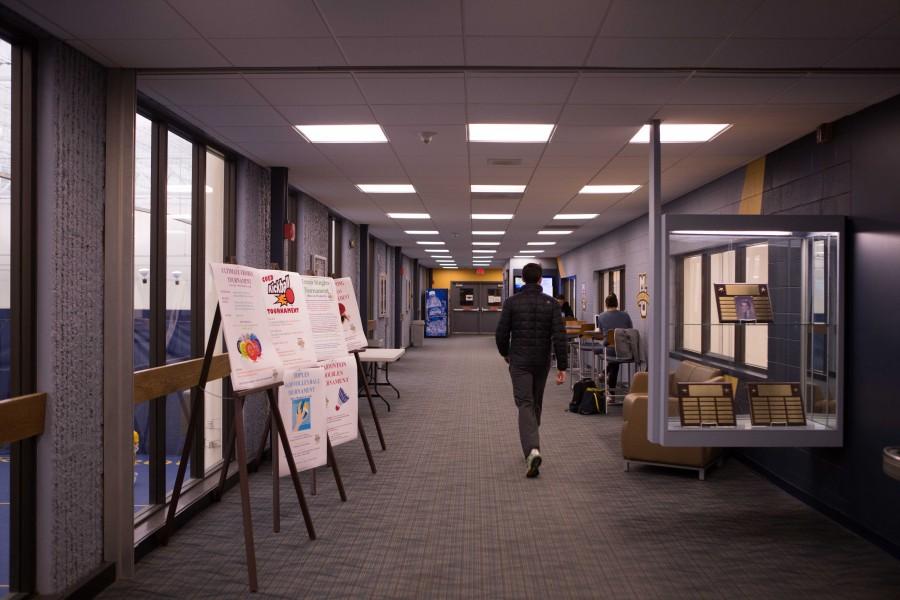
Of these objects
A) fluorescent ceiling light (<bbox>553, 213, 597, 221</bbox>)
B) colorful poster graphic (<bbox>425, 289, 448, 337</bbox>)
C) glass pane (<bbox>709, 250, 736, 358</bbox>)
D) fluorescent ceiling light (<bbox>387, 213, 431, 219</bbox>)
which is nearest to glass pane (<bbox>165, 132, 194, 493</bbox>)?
glass pane (<bbox>709, 250, 736, 358</bbox>)

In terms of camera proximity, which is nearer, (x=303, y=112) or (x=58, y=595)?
(x=58, y=595)

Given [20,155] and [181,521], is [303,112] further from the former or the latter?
[181,521]

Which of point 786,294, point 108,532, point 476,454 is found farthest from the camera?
point 476,454

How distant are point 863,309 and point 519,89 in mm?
2419

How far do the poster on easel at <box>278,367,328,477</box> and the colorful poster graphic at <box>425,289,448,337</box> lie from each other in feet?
61.2

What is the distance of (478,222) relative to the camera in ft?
33.4

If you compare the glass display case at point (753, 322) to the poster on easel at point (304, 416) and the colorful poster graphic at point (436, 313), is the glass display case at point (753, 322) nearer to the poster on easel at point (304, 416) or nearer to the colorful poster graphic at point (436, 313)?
the poster on easel at point (304, 416)

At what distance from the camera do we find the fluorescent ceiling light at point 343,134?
4.63m

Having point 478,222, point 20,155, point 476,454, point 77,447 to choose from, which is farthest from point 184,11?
point 478,222

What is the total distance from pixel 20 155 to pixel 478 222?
7.70 metres

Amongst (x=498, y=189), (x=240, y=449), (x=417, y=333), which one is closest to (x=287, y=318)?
(x=240, y=449)

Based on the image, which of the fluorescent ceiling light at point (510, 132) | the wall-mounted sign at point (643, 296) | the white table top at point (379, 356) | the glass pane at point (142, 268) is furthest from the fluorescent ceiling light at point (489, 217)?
the glass pane at point (142, 268)

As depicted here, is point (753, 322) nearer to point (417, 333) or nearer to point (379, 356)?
point (379, 356)

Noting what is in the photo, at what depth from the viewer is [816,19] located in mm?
2795
